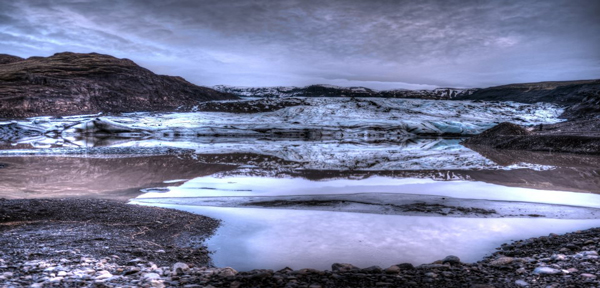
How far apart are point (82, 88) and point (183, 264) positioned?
36834mm

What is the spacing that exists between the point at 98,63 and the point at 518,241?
43.5m

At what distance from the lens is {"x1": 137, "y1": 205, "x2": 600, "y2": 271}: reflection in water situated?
278 cm

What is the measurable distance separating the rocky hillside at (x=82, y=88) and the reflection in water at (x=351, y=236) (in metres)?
31.2

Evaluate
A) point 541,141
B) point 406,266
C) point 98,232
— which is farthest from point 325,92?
point 406,266

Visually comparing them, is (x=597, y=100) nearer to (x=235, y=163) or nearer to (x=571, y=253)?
(x=235, y=163)

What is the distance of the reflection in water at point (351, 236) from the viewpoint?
2779 millimetres

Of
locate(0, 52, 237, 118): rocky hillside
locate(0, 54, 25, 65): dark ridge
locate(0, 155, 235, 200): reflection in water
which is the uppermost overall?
locate(0, 54, 25, 65): dark ridge

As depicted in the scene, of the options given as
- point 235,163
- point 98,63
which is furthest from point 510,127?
point 98,63

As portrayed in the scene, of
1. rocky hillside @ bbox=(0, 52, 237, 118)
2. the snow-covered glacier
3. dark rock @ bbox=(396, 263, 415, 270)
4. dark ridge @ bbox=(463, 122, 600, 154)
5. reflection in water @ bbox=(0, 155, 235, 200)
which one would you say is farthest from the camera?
rocky hillside @ bbox=(0, 52, 237, 118)

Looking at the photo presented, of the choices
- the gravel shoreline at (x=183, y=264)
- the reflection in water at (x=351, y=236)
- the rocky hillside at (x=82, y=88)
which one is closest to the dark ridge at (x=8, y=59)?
the rocky hillside at (x=82, y=88)

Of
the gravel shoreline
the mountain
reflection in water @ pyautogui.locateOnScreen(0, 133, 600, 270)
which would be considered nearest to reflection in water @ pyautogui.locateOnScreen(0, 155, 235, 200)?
reflection in water @ pyautogui.locateOnScreen(0, 133, 600, 270)

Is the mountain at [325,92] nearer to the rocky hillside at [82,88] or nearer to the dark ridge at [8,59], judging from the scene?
the rocky hillside at [82,88]

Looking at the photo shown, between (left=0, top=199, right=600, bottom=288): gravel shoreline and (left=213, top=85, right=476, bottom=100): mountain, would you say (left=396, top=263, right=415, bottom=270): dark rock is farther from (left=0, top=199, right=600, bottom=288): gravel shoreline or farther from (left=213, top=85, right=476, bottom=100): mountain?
(left=213, top=85, right=476, bottom=100): mountain

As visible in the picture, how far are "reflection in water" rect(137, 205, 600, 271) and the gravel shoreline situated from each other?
216 mm
